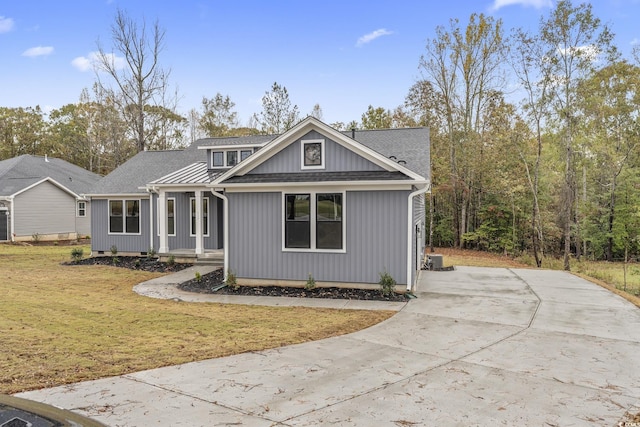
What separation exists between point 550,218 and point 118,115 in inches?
1390

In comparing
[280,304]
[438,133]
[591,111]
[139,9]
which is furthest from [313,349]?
[139,9]

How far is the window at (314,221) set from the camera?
1050 cm

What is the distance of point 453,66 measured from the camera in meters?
24.8

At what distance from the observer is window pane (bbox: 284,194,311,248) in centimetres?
1071

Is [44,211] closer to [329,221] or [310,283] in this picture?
[310,283]

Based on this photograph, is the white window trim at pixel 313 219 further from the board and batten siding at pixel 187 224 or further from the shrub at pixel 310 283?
the board and batten siding at pixel 187 224

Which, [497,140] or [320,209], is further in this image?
[497,140]

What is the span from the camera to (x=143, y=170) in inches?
746

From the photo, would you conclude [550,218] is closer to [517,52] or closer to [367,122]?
[517,52]

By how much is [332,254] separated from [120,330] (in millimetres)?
5253

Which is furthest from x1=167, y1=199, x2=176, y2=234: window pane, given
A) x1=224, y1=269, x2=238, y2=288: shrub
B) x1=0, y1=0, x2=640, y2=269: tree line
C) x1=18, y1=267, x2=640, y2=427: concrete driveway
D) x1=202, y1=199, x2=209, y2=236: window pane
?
x1=18, y1=267, x2=640, y2=427: concrete driveway

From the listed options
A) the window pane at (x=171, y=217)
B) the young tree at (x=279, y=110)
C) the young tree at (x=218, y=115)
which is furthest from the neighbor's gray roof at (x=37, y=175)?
the young tree at (x=279, y=110)

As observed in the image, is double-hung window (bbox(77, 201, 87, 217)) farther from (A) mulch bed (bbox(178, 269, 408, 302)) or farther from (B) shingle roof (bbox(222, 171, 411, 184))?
(B) shingle roof (bbox(222, 171, 411, 184))

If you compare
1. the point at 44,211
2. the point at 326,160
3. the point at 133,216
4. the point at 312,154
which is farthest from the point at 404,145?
the point at 44,211
